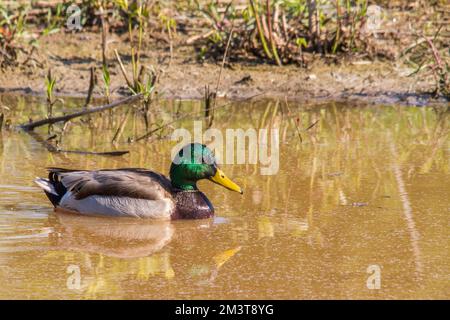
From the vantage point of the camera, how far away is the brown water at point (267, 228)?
5.72 metres

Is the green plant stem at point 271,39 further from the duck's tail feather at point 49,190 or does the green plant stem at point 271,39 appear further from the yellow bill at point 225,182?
the duck's tail feather at point 49,190

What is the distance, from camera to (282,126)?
9977mm

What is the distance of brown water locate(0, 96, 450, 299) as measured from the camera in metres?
5.72

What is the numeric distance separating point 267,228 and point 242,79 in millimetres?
4840

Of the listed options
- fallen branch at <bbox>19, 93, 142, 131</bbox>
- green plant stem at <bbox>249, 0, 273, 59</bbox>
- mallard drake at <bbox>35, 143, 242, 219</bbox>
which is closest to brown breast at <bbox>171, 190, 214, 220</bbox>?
mallard drake at <bbox>35, 143, 242, 219</bbox>

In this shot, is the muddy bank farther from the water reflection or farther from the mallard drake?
the water reflection

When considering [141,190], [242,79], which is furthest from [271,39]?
[141,190]

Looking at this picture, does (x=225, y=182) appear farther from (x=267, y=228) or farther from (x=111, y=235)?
(x=111, y=235)

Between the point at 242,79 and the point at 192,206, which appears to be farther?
the point at 242,79

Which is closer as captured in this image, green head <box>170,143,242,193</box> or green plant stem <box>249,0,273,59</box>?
green head <box>170,143,242,193</box>

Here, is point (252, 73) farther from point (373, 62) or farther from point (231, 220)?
point (231, 220)

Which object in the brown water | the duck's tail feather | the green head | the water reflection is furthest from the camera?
the green head

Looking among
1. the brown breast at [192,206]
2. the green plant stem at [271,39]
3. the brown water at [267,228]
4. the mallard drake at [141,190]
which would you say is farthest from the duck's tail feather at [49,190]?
the green plant stem at [271,39]

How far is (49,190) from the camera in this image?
738 centimetres
